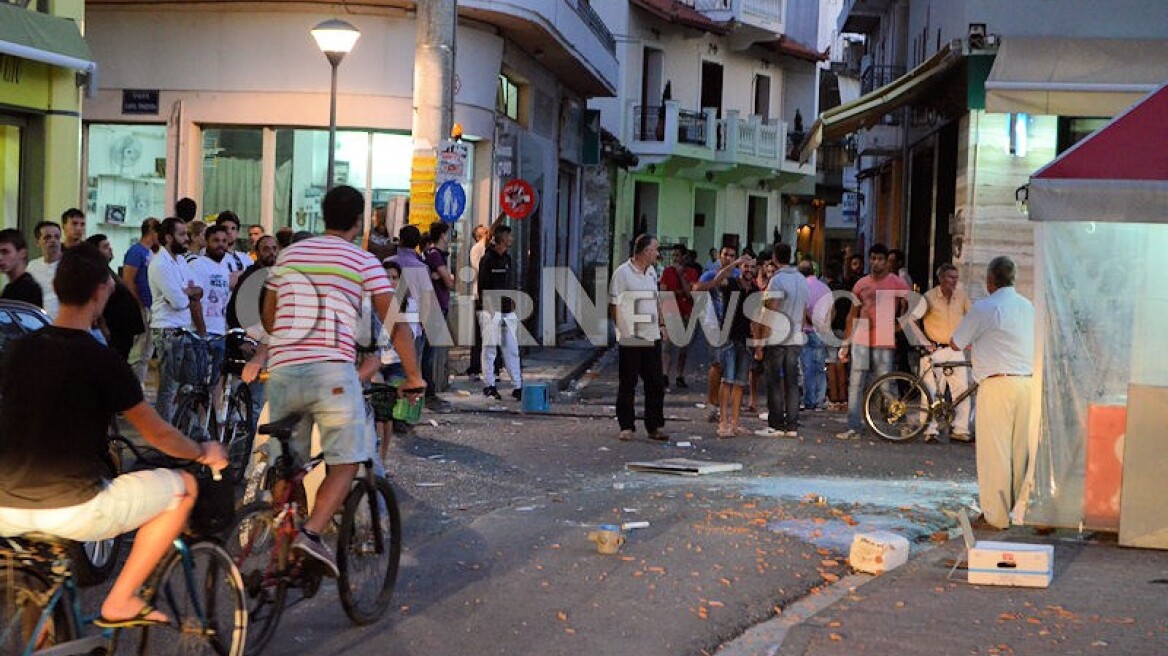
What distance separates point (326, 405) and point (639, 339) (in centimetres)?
836

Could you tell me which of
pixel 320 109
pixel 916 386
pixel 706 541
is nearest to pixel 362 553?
pixel 706 541

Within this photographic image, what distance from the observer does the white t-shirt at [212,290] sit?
13.6 m

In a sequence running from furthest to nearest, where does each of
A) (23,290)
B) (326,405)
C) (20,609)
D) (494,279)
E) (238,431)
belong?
(494,279)
(238,431)
(23,290)
(326,405)
(20,609)

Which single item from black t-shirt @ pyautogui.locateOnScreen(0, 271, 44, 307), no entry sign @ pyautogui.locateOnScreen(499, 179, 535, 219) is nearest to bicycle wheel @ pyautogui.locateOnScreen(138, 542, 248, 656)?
black t-shirt @ pyautogui.locateOnScreen(0, 271, 44, 307)

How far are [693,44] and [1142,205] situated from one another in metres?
40.2

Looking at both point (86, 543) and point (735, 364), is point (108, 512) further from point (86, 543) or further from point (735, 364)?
point (735, 364)

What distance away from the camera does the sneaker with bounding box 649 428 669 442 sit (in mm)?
15836

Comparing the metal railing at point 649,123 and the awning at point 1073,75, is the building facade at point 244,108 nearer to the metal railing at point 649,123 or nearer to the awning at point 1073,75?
the awning at point 1073,75

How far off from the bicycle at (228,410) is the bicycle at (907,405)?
6.83m

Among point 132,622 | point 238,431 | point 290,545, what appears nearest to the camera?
point 132,622

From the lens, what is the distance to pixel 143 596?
5.85m

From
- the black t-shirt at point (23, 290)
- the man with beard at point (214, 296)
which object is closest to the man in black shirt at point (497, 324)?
the man with beard at point (214, 296)

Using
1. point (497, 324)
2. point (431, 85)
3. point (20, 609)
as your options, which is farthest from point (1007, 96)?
point (20, 609)

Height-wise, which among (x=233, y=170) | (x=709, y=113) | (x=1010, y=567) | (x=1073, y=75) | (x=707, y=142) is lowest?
(x=1010, y=567)
